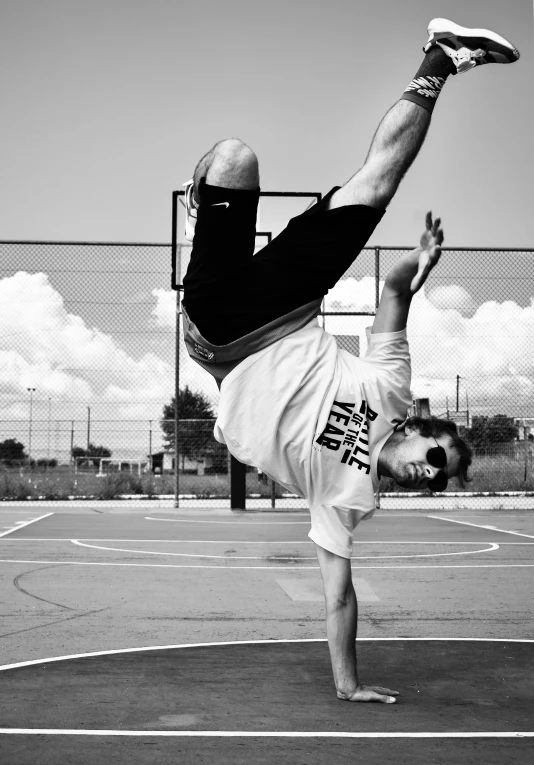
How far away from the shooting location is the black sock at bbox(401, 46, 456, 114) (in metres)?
3.07

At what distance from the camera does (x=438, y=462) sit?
326cm

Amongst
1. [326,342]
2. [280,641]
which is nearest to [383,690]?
[280,641]

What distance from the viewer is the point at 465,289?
44.7 ft

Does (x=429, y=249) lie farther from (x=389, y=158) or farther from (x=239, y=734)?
(x=239, y=734)

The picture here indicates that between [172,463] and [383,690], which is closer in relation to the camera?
[383,690]

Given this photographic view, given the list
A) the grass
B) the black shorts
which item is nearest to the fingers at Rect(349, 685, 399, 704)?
the black shorts

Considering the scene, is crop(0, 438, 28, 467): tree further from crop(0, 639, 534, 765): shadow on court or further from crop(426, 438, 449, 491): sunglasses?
crop(426, 438, 449, 491): sunglasses

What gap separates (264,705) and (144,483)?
13.8 m

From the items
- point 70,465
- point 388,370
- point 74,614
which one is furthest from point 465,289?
point 388,370

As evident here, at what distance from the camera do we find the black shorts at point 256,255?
10.0 ft

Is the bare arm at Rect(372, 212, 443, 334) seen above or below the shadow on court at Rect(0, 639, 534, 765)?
above

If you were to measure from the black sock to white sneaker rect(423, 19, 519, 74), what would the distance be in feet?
0.08

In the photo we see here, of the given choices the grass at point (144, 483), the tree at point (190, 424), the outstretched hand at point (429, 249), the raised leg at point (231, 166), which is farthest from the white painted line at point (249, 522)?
the raised leg at point (231, 166)

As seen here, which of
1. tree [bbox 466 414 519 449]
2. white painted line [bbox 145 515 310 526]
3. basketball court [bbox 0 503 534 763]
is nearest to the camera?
basketball court [bbox 0 503 534 763]
